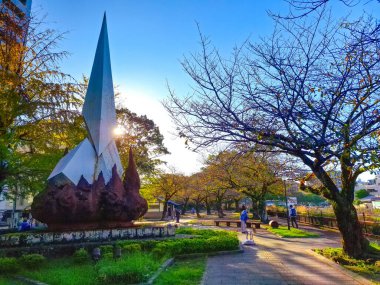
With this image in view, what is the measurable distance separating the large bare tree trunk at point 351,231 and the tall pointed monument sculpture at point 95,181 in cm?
728

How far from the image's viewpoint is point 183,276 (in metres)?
7.22

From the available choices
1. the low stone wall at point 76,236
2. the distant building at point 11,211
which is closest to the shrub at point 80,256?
the low stone wall at point 76,236

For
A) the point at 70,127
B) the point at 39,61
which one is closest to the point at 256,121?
the point at 70,127

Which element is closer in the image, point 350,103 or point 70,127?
point 350,103

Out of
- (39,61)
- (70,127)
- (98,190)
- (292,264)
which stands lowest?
(292,264)

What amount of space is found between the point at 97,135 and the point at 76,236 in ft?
14.0

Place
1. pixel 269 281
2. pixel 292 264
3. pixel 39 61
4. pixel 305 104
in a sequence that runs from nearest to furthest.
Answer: pixel 269 281
pixel 305 104
pixel 292 264
pixel 39 61

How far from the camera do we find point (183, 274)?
736 centimetres

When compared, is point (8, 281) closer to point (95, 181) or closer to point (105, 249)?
point (105, 249)

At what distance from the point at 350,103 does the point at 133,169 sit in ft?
28.1

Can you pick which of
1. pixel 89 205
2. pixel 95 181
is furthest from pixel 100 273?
pixel 95 181

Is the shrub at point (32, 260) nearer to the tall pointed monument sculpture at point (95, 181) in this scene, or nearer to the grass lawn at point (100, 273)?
the grass lawn at point (100, 273)

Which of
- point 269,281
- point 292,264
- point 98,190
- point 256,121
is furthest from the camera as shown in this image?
point 98,190

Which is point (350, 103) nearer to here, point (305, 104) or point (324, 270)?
point (305, 104)
